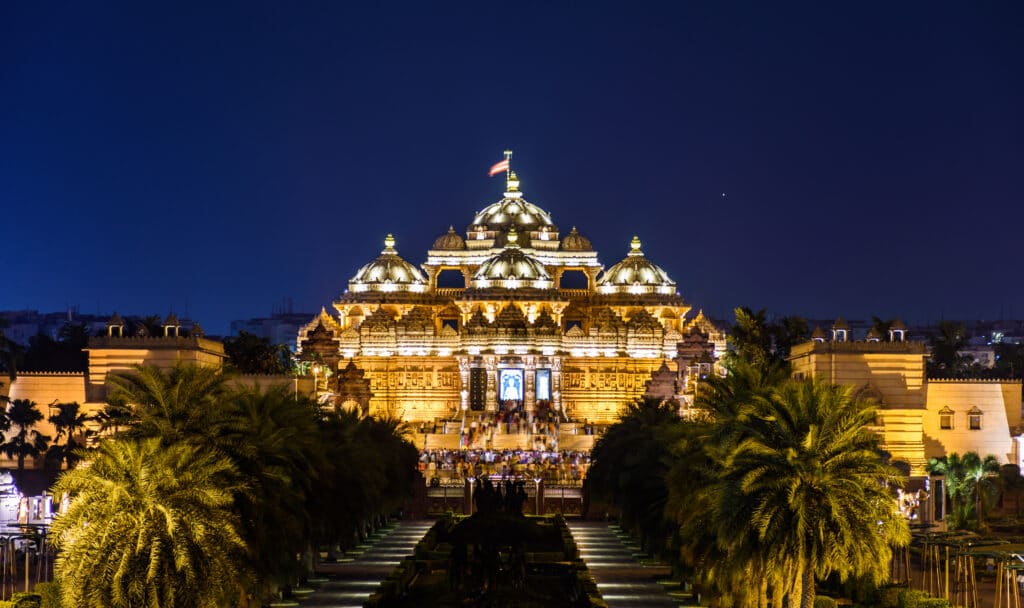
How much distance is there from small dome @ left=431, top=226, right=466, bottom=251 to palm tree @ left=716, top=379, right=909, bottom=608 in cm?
9061

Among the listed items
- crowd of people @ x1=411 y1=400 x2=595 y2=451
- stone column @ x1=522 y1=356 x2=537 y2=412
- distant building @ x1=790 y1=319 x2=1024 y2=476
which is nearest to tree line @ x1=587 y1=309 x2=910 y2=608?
distant building @ x1=790 y1=319 x2=1024 y2=476

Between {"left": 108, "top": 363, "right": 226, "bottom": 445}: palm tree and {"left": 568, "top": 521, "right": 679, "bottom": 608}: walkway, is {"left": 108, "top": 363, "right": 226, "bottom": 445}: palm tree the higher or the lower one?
the higher one

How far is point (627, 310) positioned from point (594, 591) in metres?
81.2

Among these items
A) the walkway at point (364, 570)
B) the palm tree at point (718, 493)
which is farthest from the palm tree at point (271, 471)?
the palm tree at point (718, 493)

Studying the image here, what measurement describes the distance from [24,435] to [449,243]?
185ft

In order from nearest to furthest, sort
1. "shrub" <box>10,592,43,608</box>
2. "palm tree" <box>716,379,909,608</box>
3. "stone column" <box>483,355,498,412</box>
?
1. "palm tree" <box>716,379,909,608</box>
2. "shrub" <box>10,592,43,608</box>
3. "stone column" <box>483,355,498,412</box>

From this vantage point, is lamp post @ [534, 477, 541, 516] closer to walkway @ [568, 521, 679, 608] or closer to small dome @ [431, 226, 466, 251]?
Result: walkway @ [568, 521, 679, 608]

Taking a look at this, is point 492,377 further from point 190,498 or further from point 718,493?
point 190,498

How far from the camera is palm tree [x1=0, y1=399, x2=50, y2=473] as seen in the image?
72812mm

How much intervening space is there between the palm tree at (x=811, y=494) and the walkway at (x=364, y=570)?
10.8 m

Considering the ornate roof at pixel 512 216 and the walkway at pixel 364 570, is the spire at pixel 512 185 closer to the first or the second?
the ornate roof at pixel 512 216

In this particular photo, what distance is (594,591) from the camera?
127 feet

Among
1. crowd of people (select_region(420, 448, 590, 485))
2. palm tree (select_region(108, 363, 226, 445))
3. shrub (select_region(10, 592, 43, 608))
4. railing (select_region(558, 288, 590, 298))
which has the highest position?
railing (select_region(558, 288, 590, 298))

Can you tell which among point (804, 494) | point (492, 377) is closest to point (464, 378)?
point (492, 377)
